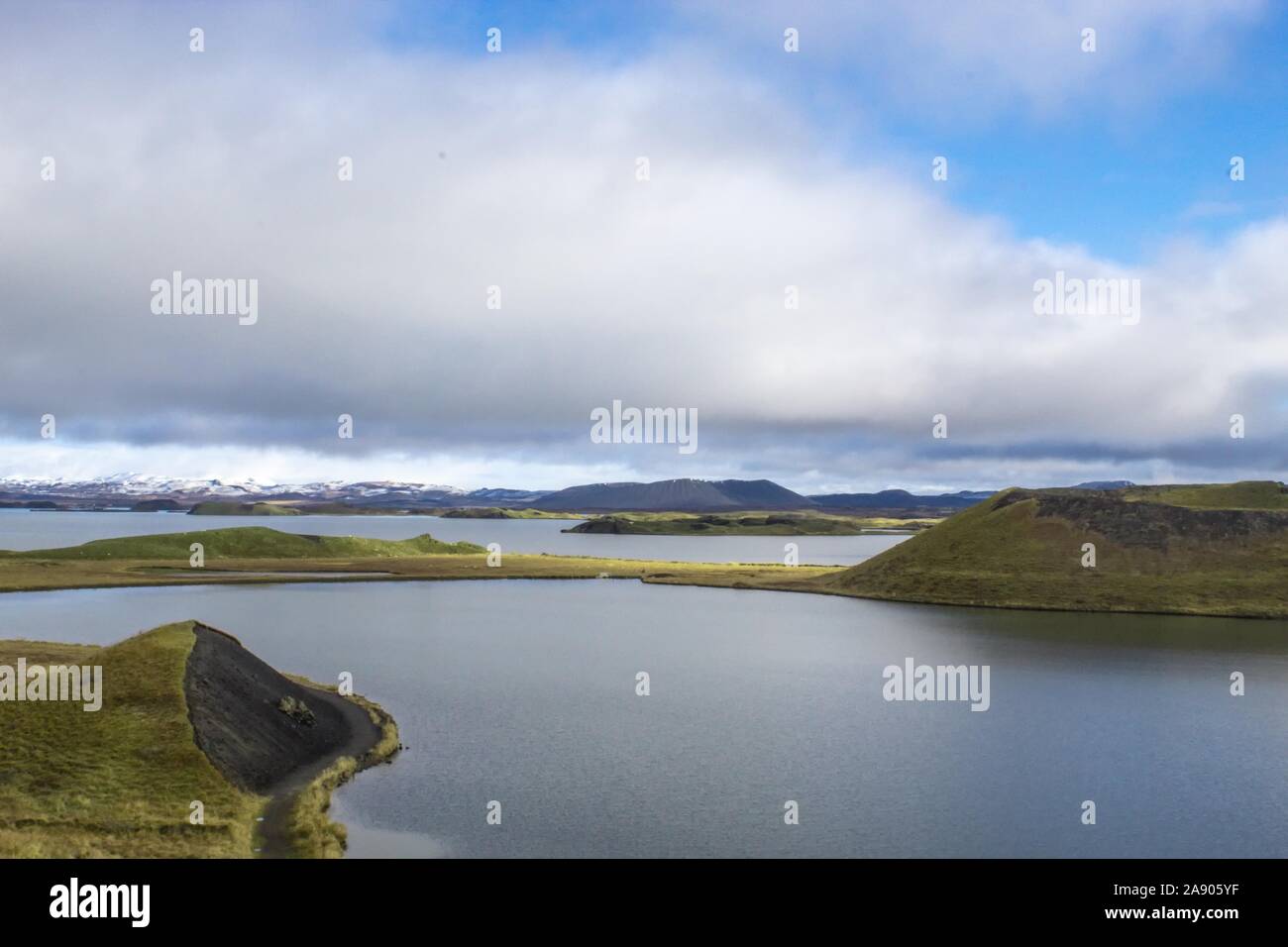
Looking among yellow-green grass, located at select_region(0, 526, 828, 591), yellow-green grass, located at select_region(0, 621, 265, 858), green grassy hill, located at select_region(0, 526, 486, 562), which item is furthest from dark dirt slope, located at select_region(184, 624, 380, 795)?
green grassy hill, located at select_region(0, 526, 486, 562)

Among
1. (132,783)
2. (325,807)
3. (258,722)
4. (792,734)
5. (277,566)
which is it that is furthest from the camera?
(277,566)

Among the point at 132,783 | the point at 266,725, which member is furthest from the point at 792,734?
the point at 132,783

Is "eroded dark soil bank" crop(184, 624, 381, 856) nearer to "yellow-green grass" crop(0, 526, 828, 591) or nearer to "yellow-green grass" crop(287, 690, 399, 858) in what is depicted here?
"yellow-green grass" crop(287, 690, 399, 858)

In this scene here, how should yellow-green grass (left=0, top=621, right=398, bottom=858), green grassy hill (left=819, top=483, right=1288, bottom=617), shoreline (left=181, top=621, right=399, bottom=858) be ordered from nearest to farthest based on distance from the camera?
yellow-green grass (left=0, top=621, right=398, bottom=858), shoreline (left=181, top=621, right=399, bottom=858), green grassy hill (left=819, top=483, right=1288, bottom=617)

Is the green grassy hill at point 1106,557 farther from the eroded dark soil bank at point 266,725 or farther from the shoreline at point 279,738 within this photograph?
the eroded dark soil bank at point 266,725

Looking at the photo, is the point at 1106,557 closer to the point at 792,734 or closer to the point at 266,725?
the point at 792,734

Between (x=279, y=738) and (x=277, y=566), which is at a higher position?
(x=279, y=738)

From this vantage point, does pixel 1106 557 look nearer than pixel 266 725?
No
